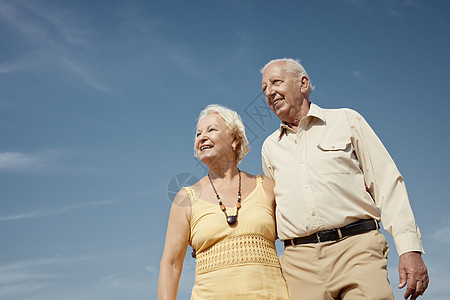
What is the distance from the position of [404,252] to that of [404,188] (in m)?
0.49

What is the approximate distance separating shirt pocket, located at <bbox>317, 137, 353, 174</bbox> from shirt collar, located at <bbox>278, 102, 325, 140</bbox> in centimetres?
28

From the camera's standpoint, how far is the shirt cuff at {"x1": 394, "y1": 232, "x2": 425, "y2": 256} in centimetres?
337

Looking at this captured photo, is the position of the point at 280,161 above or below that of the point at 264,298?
above

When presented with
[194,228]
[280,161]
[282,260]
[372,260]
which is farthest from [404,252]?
[194,228]

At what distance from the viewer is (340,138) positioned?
12.1ft

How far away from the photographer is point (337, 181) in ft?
11.6

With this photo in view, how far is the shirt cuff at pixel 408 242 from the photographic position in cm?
337

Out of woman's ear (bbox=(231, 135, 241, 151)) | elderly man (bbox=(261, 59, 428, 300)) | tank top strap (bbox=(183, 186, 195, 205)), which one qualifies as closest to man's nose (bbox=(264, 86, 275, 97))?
elderly man (bbox=(261, 59, 428, 300))

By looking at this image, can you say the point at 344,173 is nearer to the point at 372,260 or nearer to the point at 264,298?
the point at 372,260

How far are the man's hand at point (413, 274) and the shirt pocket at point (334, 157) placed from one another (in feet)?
2.48

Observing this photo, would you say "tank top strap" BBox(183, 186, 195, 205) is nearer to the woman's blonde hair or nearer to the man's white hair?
the woman's blonde hair

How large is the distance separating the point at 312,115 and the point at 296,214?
0.84 m

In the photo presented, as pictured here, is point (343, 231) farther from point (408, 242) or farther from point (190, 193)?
point (190, 193)

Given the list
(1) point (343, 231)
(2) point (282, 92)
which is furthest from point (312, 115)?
(1) point (343, 231)
